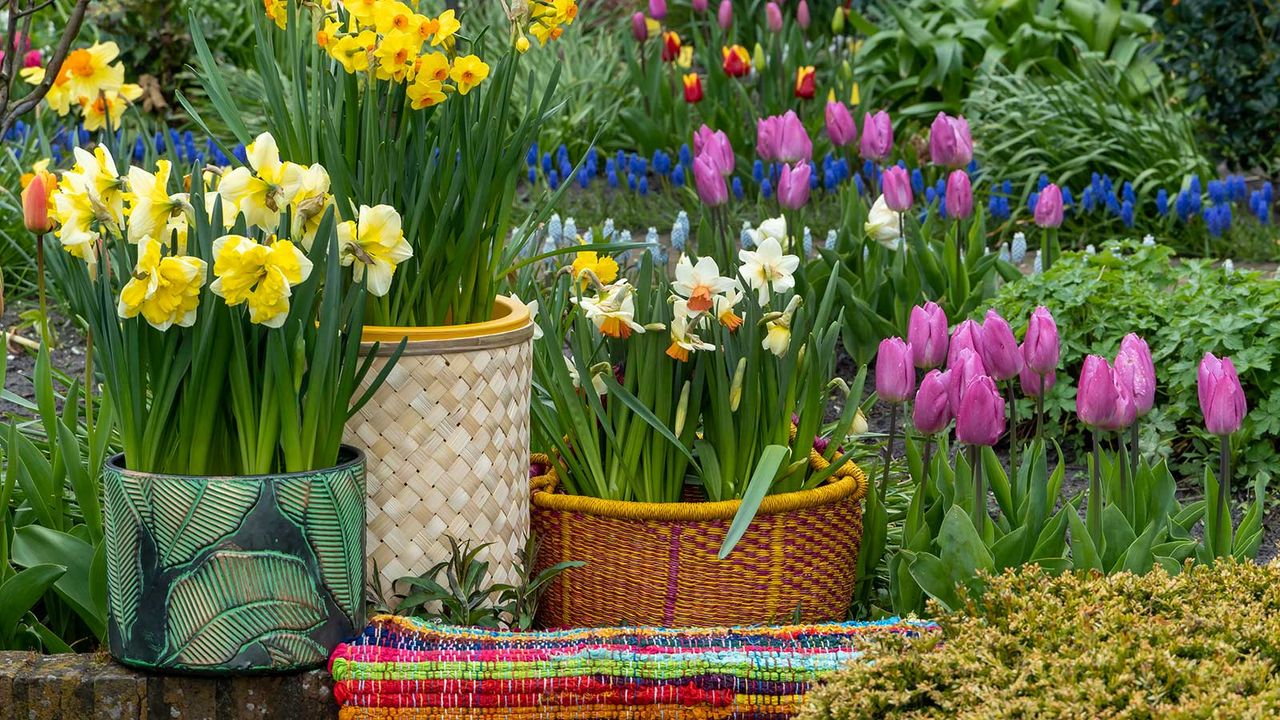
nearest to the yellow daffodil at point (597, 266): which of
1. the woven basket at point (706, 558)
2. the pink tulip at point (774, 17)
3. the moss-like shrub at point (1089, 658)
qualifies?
the woven basket at point (706, 558)

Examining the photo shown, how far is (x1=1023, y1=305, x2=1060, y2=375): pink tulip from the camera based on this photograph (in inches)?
94.0

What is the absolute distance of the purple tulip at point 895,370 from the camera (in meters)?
2.43

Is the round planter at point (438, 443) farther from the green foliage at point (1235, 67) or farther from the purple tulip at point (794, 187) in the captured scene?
the green foliage at point (1235, 67)

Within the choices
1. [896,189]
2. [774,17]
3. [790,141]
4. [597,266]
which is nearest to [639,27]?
[774,17]

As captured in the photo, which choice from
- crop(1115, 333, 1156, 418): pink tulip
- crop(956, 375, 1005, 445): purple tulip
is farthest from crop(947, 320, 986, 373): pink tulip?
crop(1115, 333, 1156, 418): pink tulip

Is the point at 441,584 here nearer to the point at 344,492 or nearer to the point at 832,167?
the point at 344,492

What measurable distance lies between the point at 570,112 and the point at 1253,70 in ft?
10.0

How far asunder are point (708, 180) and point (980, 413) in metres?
1.45

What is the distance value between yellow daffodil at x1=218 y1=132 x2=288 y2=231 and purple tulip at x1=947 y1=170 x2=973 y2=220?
206cm

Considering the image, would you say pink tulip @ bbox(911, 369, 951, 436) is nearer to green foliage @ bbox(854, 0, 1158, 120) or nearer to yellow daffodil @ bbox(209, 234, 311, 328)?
yellow daffodil @ bbox(209, 234, 311, 328)

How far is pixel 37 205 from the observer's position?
2.60m

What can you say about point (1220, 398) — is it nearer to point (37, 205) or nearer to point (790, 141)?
point (790, 141)

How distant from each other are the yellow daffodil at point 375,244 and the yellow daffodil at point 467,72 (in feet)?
1.00

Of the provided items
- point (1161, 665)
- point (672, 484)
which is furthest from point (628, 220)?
point (1161, 665)
